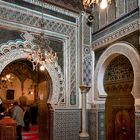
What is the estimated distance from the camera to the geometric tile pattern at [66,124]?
18.0 ft

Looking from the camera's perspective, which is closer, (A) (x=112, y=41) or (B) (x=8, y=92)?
(A) (x=112, y=41)

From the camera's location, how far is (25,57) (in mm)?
5230

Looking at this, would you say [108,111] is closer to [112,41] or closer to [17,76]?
[112,41]

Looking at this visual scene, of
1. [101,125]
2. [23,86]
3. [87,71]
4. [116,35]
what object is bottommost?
[101,125]

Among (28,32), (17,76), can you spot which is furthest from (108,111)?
(17,76)

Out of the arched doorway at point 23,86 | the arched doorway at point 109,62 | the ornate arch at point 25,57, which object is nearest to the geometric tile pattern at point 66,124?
the ornate arch at point 25,57

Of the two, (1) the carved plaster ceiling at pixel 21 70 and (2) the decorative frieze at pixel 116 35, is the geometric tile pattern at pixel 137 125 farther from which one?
(1) the carved plaster ceiling at pixel 21 70

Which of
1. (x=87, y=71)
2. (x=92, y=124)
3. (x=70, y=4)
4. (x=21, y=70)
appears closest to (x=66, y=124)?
(x=92, y=124)

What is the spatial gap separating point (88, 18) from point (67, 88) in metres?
1.83

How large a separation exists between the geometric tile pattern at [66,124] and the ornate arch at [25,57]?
345 mm

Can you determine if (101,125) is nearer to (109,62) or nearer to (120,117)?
(120,117)

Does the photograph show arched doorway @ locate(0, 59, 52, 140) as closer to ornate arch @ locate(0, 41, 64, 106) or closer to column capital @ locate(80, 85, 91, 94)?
ornate arch @ locate(0, 41, 64, 106)

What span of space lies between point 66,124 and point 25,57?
1.79m

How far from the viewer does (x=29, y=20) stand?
5355 millimetres
